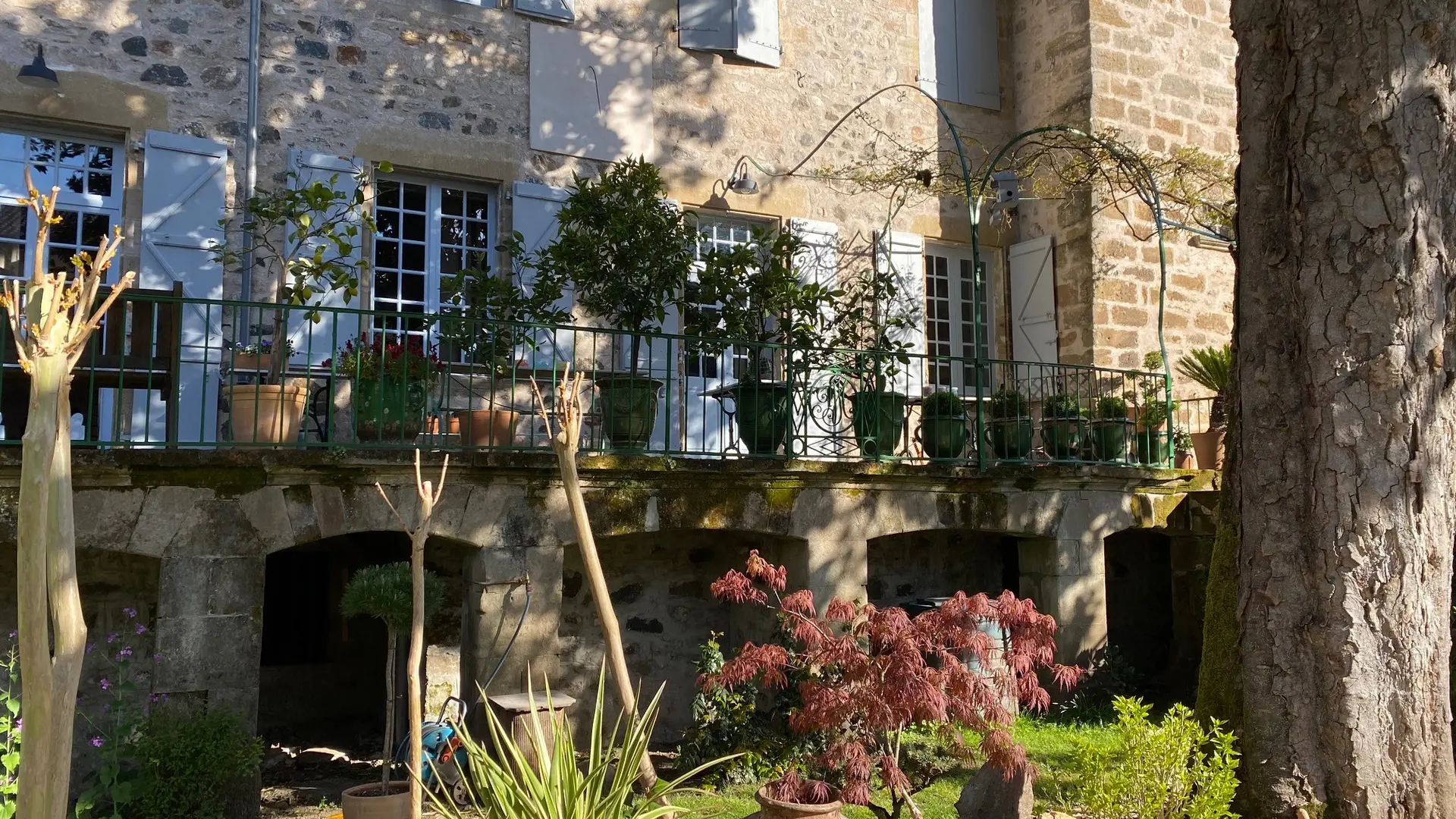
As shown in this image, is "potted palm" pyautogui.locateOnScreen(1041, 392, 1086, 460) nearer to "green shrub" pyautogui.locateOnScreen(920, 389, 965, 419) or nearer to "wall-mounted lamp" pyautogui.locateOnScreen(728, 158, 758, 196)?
"green shrub" pyautogui.locateOnScreen(920, 389, 965, 419)

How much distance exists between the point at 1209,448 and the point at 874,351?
3534mm

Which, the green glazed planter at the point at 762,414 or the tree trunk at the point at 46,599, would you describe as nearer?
the tree trunk at the point at 46,599

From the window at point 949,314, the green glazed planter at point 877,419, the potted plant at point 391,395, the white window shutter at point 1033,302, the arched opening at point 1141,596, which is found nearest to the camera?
the potted plant at point 391,395

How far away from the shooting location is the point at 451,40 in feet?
27.4

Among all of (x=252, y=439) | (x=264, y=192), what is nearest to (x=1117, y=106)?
(x=264, y=192)

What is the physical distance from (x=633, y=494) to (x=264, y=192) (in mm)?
2872

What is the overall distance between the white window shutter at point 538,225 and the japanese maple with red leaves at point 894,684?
3.54 metres

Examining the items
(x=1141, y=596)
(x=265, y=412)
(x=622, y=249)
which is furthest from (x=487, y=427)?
(x=1141, y=596)

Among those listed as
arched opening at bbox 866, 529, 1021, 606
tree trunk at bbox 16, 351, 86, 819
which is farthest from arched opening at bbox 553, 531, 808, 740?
tree trunk at bbox 16, 351, 86, 819

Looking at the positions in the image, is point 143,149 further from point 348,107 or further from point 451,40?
point 451,40

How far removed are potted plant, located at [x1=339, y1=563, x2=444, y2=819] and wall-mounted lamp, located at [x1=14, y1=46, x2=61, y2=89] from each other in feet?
12.3

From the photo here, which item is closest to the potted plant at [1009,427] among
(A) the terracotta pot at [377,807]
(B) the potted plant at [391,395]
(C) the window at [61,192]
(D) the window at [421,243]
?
(D) the window at [421,243]

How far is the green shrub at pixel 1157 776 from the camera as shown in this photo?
4.62 metres

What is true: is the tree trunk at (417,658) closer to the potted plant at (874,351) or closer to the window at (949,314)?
the potted plant at (874,351)
